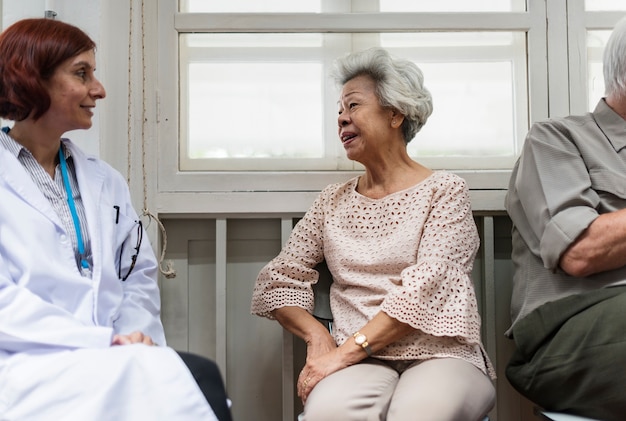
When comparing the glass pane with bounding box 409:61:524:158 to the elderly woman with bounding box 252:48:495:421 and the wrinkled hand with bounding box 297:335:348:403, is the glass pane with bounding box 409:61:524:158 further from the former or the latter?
the wrinkled hand with bounding box 297:335:348:403

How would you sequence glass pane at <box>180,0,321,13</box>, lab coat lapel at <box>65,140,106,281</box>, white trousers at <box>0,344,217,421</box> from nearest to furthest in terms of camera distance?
white trousers at <box>0,344,217,421</box>
lab coat lapel at <box>65,140,106,281</box>
glass pane at <box>180,0,321,13</box>

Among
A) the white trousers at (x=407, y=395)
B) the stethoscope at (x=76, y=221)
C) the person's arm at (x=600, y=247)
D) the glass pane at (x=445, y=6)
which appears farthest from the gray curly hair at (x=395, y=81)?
the stethoscope at (x=76, y=221)

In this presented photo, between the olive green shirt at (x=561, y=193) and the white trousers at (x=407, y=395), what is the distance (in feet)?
0.89

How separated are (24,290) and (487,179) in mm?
1417

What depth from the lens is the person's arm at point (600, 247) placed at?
166 centimetres

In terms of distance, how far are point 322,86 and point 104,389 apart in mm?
1355

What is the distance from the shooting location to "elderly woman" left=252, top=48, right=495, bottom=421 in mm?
1626

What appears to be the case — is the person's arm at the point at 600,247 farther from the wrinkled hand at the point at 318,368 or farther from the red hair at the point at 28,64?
the red hair at the point at 28,64

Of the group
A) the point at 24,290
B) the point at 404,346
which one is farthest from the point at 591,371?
the point at 24,290

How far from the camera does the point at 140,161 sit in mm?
2219

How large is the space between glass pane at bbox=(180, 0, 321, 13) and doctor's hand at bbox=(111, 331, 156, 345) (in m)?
1.17

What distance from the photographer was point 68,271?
5.01ft

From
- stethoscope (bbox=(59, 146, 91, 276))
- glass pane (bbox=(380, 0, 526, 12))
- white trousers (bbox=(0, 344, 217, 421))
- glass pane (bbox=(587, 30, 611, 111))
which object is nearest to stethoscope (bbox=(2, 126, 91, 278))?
stethoscope (bbox=(59, 146, 91, 276))

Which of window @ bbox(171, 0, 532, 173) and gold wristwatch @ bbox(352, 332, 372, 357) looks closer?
gold wristwatch @ bbox(352, 332, 372, 357)
